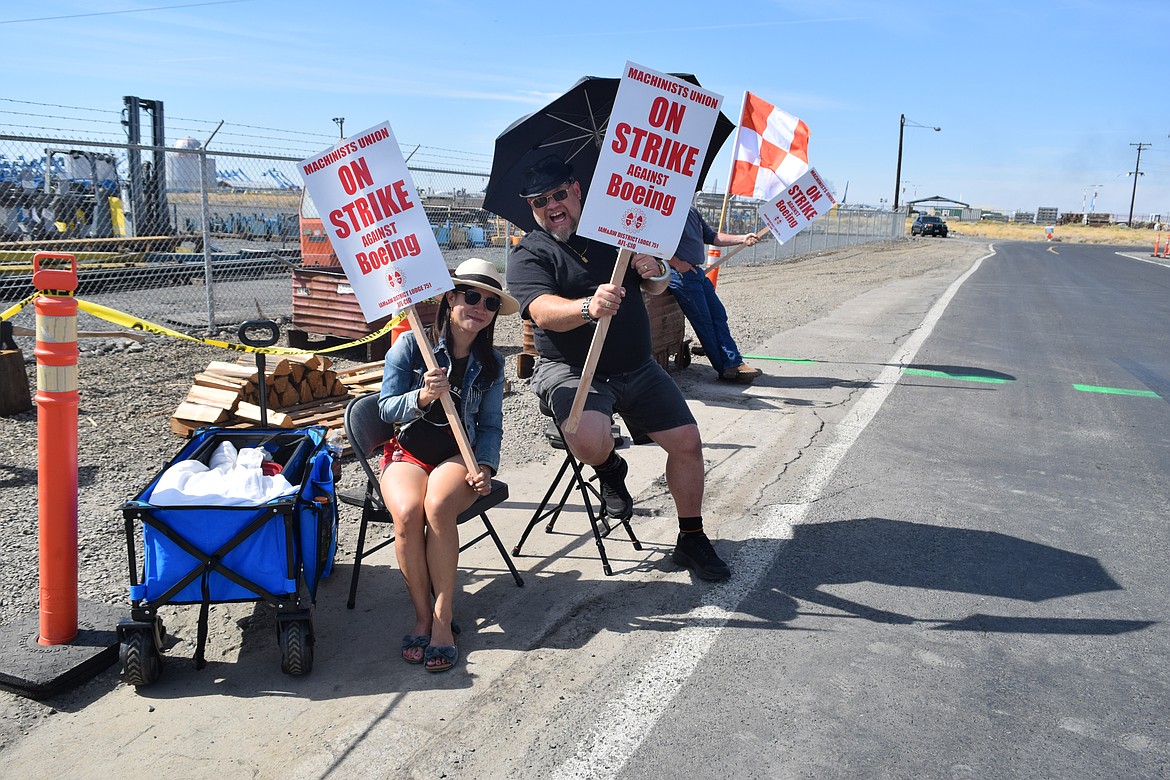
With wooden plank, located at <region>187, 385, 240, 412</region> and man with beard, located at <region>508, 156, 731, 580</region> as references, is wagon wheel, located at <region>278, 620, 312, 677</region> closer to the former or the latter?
man with beard, located at <region>508, 156, 731, 580</region>

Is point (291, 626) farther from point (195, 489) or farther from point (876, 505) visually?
point (876, 505)

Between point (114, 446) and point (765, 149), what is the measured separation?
5349 mm

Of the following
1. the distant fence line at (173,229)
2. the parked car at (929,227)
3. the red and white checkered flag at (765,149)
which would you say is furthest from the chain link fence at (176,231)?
the parked car at (929,227)

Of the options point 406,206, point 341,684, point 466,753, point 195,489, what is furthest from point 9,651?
point 406,206

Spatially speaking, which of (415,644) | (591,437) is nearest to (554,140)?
(591,437)

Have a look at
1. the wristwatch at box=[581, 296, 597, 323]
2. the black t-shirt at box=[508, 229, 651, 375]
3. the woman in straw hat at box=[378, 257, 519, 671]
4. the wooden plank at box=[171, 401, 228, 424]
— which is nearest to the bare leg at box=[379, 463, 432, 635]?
the woman in straw hat at box=[378, 257, 519, 671]

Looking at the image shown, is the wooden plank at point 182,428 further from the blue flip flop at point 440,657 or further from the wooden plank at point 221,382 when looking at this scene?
the blue flip flop at point 440,657

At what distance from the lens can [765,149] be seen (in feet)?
24.2

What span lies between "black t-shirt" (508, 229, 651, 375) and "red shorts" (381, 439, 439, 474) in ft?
2.85

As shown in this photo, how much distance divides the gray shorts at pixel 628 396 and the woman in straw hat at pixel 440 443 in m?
0.36

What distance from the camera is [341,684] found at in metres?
3.21

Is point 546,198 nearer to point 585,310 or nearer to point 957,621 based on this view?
point 585,310

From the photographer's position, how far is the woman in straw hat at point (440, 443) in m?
3.47

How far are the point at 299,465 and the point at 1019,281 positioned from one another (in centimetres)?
2278
